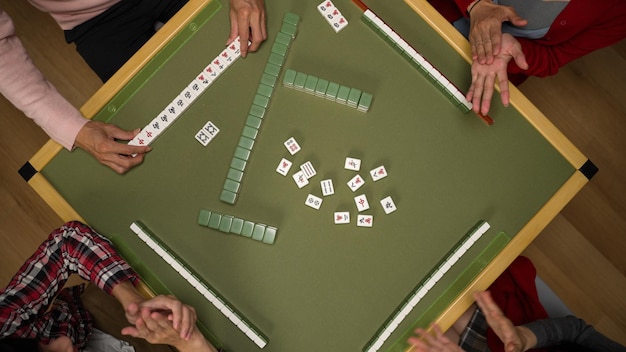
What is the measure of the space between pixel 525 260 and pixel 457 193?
1.51ft

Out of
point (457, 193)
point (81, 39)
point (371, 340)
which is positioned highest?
point (81, 39)

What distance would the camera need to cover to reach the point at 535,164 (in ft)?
4.60

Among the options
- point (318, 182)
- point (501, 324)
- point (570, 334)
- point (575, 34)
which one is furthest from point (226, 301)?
point (575, 34)

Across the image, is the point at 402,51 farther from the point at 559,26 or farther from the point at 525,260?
the point at 525,260

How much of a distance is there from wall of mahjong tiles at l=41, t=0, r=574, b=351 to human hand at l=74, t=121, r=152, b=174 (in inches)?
1.3

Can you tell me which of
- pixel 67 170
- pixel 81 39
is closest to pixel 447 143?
pixel 67 170

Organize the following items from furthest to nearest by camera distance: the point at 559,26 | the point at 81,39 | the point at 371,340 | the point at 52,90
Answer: the point at 81,39, the point at 559,26, the point at 52,90, the point at 371,340

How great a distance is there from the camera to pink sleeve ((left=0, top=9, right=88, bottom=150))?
55.0 inches

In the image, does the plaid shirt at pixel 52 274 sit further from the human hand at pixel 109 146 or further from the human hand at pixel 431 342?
the human hand at pixel 431 342

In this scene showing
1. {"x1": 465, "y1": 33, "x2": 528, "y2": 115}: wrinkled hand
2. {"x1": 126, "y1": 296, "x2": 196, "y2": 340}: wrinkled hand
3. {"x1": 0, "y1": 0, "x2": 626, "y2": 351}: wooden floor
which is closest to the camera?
{"x1": 126, "y1": 296, "x2": 196, "y2": 340}: wrinkled hand

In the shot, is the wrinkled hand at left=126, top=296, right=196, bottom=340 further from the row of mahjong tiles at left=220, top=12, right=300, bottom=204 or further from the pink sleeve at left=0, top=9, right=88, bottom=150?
the pink sleeve at left=0, top=9, right=88, bottom=150

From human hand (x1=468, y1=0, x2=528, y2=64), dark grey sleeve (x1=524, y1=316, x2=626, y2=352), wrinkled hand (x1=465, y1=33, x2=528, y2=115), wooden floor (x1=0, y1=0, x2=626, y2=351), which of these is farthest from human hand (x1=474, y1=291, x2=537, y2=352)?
wooden floor (x1=0, y1=0, x2=626, y2=351)

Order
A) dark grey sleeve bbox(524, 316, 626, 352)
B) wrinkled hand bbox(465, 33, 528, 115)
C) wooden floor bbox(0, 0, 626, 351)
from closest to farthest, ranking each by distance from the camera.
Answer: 1. wrinkled hand bbox(465, 33, 528, 115)
2. dark grey sleeve bbox(524, 316, 626, 352)
3. wooden floor bbox(0, 0, 626, 351)

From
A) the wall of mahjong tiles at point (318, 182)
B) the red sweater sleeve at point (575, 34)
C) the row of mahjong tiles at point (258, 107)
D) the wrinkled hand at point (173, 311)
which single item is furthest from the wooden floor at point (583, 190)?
the row of mahjong tiles at point (258, 107)
